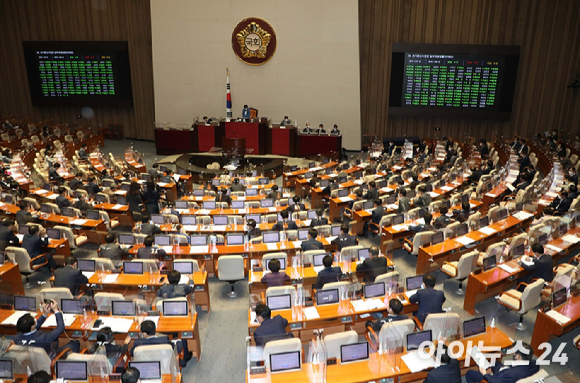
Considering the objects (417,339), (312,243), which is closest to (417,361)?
(417,339)

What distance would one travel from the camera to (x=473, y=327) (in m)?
6.18

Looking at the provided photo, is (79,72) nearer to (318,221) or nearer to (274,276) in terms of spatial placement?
(318,221)

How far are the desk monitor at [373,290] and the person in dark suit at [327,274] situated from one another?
22.4 inches

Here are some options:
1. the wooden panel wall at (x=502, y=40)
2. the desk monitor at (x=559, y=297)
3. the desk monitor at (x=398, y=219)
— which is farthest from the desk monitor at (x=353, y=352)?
the wooden panel wall at (x=502, y=40)

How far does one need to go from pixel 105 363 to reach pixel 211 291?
3.77 metres

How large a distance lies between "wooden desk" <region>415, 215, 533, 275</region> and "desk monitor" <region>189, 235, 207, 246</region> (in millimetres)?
4622

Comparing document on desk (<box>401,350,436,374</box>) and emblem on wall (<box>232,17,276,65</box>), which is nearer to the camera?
document on desk (<box>401,350,436,374</box>)

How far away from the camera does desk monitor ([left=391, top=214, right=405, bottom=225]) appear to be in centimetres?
1063

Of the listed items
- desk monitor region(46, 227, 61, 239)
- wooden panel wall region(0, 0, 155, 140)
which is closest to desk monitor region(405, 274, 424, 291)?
desk monitor region(46, 227, 61, 239)

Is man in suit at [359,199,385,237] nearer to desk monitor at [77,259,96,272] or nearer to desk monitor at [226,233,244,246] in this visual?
desk monitor at [226,233,244,246]

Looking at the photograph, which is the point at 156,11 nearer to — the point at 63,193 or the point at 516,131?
the point at 63,193

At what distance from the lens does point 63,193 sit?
12688 millimetres

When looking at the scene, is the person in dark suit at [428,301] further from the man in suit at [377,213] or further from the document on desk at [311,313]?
the man in suit at [377,213]

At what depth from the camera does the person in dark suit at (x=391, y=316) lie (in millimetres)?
6457
